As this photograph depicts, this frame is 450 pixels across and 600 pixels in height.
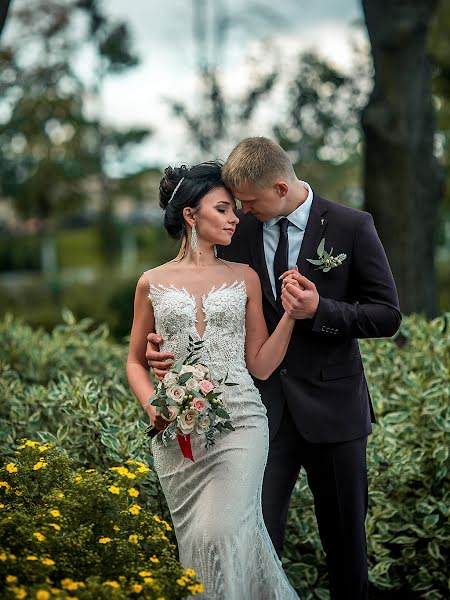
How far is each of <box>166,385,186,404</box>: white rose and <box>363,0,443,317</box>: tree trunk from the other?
17.8 feet

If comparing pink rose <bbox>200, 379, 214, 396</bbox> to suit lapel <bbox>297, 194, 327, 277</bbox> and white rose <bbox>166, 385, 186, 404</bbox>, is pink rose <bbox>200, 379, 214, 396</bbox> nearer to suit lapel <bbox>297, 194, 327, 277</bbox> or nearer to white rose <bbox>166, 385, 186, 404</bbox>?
white rose <bbox>166, 385, 186, 404</bbox>

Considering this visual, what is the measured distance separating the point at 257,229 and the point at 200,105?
13753 millimetres

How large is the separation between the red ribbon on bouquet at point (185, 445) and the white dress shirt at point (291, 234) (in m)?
0.76

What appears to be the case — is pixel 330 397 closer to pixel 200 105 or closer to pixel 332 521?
pixel 332 521

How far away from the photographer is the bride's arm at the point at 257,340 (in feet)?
12.8

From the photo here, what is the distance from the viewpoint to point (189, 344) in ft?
12.5

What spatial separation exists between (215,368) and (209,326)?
0.54ft

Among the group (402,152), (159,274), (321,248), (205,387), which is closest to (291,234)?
(321,248)

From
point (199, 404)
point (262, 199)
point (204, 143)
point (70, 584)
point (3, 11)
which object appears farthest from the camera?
point (204, 143)

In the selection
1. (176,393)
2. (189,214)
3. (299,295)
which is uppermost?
(189,214)

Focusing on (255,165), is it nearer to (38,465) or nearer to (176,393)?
(176,393)

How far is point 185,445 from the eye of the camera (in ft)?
12.0

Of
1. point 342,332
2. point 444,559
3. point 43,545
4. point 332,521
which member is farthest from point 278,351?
point 444,559

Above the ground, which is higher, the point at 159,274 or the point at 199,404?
the point at 159,274
